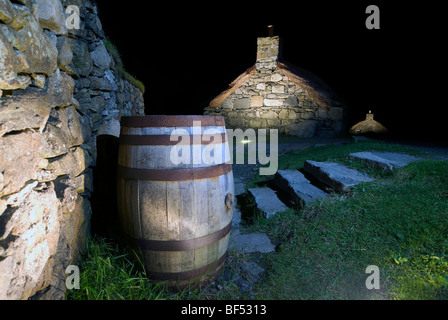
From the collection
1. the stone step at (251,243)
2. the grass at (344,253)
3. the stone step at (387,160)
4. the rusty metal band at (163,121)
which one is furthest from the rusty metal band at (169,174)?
the stone step at (387,160)

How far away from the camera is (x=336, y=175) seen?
9.78 ft

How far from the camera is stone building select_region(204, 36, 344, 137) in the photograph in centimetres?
755

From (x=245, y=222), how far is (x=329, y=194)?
1.10 m

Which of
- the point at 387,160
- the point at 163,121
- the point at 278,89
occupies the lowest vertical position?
the point at 387,160

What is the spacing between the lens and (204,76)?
20.4m

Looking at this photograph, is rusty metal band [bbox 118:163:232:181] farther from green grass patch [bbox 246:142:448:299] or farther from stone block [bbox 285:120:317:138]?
stone block [bbox 285:120:317:138]

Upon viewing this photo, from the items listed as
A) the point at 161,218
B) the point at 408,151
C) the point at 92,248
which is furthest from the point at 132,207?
the point at 408,151

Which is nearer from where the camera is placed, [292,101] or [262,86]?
[292,101]

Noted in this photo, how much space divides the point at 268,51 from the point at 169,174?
7.61 m

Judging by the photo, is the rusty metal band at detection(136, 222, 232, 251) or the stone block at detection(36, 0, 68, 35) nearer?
the stone block at detection(36, 0, 68, 35)

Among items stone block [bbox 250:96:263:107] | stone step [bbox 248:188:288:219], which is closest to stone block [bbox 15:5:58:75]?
stone step [bbox 248:188:288:219]

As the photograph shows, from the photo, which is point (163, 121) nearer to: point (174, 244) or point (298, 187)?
point (174, 244)

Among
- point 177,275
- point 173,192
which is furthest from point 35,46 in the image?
point 177,275
